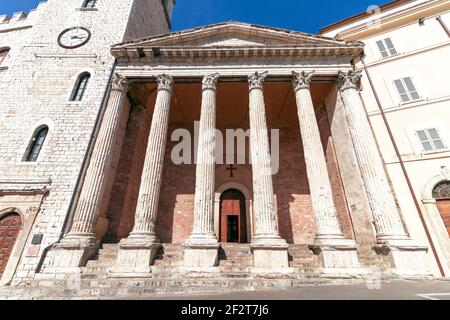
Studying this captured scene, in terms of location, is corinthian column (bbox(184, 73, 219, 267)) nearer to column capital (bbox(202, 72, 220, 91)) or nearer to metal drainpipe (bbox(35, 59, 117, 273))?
column capital (bbox(202, 72, 220, 91))

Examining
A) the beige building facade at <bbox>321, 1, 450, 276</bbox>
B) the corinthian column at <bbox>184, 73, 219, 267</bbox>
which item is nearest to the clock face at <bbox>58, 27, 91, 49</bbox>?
the corinthian column at <bbox>184, 73, 219, 267</bbox>

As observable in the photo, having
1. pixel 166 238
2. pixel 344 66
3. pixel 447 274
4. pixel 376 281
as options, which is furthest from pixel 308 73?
pixel 166 238

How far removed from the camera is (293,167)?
45.0 ft

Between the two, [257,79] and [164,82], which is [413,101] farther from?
[164,82]

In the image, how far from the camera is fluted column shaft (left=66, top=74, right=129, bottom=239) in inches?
309

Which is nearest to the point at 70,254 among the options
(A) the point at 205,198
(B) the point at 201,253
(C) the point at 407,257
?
(B) the point at 201,253

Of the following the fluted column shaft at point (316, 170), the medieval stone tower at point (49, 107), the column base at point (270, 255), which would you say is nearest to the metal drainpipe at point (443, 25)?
the fluted column shaft at point (316, 170)

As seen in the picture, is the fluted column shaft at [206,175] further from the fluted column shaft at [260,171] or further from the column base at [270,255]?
the fluted column shaft at [260,171]

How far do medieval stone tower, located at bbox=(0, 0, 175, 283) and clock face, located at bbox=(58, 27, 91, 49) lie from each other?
2.0 inches

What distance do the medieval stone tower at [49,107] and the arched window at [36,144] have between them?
0.04 m

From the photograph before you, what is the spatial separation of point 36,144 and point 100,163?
3512 millimetres

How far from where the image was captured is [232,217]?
507 inches

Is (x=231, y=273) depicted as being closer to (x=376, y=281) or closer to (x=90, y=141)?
(x=376, y=281)
